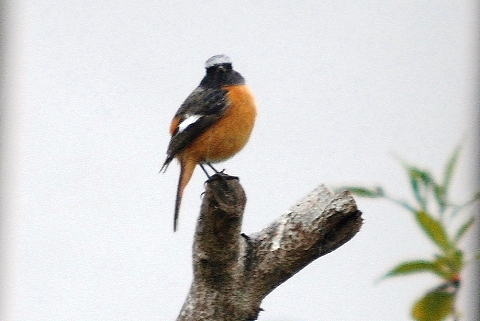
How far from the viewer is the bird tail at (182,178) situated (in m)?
3.58

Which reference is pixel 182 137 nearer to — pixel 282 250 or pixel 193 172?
pixel 193 172

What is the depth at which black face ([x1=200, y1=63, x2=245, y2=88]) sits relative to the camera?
14.0 feet

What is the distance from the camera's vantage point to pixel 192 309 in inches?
110

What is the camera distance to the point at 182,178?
12.4 feet

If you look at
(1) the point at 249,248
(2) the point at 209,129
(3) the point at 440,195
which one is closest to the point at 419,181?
(3) the point at 440,195

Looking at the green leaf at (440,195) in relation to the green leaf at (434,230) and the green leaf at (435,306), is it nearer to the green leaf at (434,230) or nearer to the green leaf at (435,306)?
the green leaf at (434,230)

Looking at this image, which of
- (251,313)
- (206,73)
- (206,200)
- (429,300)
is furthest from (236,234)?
(206,73)

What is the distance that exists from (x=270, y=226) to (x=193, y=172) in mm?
1072

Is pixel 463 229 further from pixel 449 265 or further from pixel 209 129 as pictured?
pixel 209 129

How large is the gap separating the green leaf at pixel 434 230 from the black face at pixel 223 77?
120 inches

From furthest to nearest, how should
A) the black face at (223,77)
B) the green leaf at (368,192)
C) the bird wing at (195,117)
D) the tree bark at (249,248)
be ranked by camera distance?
the black face at (223,77) → the bird wing at (195,117) → the tree bark at (249,248) → the green leaf at (368,192)

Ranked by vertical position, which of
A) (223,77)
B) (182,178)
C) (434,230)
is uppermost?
(223,77)

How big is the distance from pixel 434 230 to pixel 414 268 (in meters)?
0.09

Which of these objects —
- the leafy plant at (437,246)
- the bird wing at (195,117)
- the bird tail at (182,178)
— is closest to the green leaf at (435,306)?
the leafy plant at (437,246)
